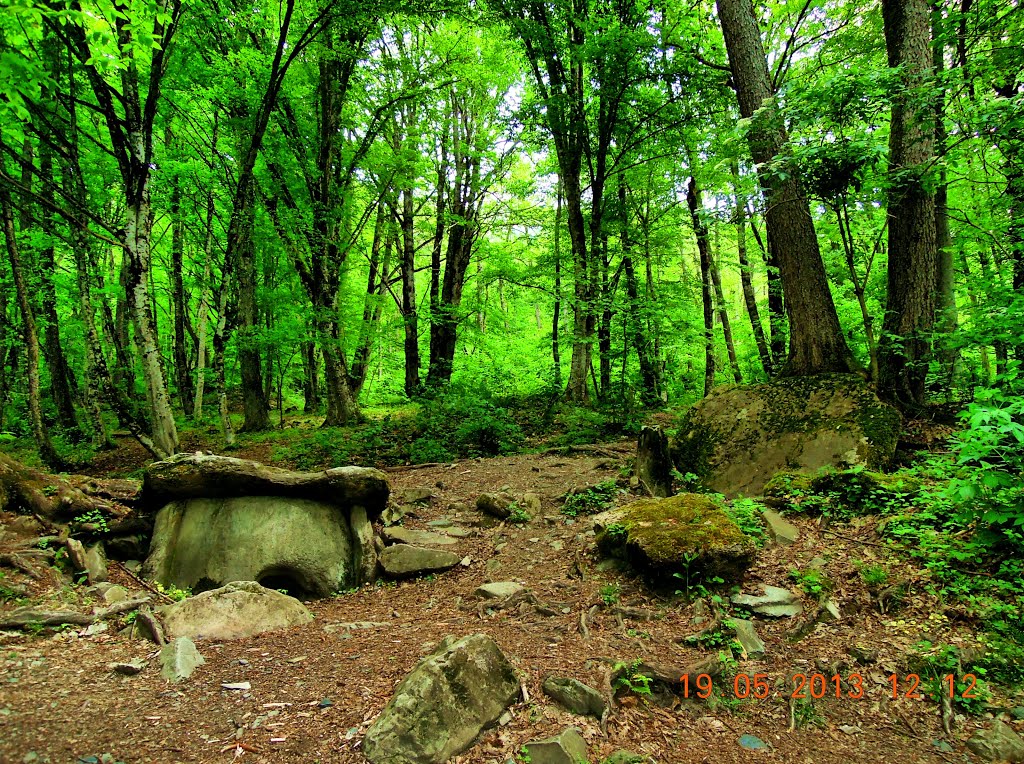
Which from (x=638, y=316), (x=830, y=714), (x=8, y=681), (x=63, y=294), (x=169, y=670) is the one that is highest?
(x=63, y=294)

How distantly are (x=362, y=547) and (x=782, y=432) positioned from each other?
17.9ft

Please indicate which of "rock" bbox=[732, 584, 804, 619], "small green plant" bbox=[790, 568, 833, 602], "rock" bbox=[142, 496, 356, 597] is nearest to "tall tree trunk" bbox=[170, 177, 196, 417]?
"rock" bbox=[142, 496, 356, 597]

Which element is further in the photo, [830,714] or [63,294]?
[63,294]

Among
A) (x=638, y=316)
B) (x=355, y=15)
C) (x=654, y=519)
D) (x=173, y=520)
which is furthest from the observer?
(x=638, y=316)

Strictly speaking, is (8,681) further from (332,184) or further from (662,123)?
(662,123)

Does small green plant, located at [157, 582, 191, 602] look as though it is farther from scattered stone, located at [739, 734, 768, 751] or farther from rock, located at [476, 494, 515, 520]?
scattered stone, located at [739, 734, 768, 751]

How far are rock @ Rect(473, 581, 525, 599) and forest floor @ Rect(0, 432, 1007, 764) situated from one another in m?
0.17

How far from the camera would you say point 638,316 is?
40.9ft

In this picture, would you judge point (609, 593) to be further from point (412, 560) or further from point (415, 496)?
point (415, 496)

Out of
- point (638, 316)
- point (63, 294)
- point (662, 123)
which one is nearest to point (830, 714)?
point (638, 316)

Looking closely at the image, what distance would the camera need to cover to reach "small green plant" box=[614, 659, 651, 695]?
300cm

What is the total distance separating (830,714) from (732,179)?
511 inches

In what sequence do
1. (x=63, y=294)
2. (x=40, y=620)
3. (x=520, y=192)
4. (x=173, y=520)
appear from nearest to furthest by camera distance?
(x=40, y=620) → (x=173, y=520) → (x=63, y=294) → (x=520, y=192)

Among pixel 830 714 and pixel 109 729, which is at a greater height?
pixel 109 729
